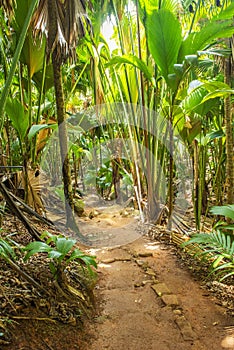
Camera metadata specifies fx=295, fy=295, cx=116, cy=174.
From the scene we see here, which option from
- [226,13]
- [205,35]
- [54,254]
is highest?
[226,13]

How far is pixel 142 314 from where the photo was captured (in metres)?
2.09

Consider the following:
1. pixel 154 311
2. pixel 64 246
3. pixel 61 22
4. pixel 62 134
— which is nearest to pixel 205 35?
pixel 61 22

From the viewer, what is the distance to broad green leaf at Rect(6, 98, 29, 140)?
2865mm

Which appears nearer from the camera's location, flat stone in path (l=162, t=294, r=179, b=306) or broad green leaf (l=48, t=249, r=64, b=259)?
broad green leaf (l=48, t=249, r=64, b=259)

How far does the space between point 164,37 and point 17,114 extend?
164cm

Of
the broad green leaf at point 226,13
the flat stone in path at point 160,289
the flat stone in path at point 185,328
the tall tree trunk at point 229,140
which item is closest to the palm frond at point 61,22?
the broad green leaf at point 226,13

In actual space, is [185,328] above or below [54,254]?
below

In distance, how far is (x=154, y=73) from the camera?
4.12 m

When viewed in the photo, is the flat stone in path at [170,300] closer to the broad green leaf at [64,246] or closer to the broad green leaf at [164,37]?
the broad green leaf at [64,246]

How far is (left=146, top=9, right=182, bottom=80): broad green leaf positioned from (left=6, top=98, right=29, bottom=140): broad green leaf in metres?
1.47

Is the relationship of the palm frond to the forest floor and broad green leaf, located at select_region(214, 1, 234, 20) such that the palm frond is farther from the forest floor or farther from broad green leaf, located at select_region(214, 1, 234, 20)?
the forest floor

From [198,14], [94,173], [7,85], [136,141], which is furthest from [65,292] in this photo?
[94,173]

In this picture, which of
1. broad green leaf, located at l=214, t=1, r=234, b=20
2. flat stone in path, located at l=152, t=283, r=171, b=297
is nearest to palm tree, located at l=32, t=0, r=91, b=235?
broad green leaf, located at l=214, t=1, r=234, b=20

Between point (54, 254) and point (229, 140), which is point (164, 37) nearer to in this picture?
point (229, 140)
